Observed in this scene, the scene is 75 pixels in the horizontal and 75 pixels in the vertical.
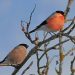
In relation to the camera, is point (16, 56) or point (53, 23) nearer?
point (16, 56)

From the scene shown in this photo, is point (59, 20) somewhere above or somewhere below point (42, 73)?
above

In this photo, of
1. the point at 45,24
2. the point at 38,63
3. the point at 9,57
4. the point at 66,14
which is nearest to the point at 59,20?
the point at 45,24

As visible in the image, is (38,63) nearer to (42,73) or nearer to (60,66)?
(42,73)

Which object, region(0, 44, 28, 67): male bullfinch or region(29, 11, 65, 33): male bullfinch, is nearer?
region(0, 44, 28, 67): male bullfinch

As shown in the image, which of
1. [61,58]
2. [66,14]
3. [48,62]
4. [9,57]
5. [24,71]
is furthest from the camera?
[9,57]

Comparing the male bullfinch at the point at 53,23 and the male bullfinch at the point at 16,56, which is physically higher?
the male bullfinch at the point at 53,23

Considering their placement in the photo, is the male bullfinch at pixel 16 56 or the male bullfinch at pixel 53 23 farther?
the male bullfinch at pixel 53 23

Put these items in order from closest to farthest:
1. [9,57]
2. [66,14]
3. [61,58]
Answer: [66,14] < [61,58] < [9,57]

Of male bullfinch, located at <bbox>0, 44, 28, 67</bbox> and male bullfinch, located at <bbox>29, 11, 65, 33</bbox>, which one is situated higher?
male bullfinch, located at <bbox>29, 11, 65, 33</bbox>

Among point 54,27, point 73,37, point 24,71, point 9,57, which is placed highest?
point 54,27

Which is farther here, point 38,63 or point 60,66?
point 60,66

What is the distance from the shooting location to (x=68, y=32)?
3.75m

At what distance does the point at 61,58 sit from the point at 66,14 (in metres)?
1.44

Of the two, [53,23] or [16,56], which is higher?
[53,23]
